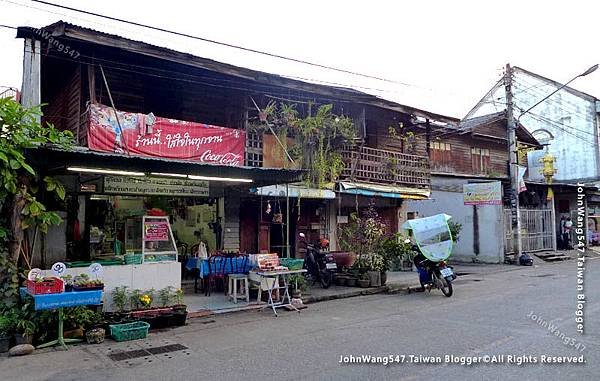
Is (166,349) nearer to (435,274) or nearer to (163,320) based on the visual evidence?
(163,320)

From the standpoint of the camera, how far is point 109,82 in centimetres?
1219

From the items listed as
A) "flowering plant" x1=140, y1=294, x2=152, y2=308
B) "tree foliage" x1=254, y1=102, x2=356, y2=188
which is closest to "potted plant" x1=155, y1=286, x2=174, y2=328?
"flowering plant" x1=140, y1=294, x2=152, y2=308

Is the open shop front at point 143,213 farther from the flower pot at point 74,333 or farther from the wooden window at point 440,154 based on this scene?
the wooden window at point 440,154

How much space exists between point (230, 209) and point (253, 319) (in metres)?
4.55

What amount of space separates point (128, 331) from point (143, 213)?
4376 millimetres

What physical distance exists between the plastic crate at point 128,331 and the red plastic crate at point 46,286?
41.7 inches

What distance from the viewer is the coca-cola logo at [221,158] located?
12.2 m

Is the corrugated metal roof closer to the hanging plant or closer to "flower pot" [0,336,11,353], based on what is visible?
the hanging plant

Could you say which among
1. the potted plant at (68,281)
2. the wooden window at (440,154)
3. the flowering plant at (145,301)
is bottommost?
the flowering plant at (145,301)

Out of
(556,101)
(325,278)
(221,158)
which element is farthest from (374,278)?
(556,101)

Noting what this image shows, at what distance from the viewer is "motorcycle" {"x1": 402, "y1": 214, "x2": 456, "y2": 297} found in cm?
1166

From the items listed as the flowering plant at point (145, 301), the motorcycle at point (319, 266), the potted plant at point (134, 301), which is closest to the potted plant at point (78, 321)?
Result: the potted plant at point (134, 301)

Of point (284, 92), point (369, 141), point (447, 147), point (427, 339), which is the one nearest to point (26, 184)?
point (427, 339)

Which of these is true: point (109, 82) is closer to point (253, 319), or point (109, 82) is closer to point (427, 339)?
point (253, 319)
